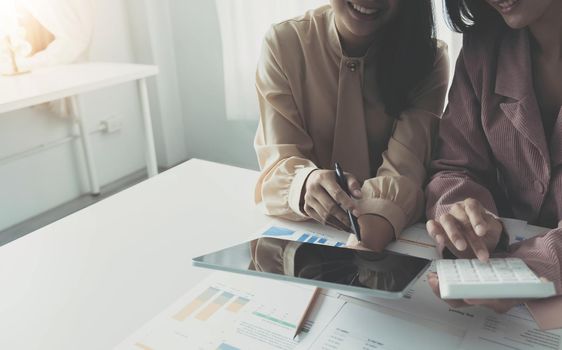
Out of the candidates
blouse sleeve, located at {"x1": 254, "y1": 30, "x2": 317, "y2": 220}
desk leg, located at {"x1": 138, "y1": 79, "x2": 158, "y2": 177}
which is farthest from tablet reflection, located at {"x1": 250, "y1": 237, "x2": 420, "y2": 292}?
desk leg, located at {"x1": 138, "y1": 79, "x2": 158, "y2": 177}

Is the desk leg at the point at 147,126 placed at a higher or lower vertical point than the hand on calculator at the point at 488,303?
lower

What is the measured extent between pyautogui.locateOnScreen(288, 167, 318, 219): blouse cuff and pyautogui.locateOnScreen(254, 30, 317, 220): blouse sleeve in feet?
0.05

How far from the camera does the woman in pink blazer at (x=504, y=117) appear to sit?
0.91 m

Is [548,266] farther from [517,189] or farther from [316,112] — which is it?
[316,112]

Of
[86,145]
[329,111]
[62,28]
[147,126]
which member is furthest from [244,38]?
[329,111]

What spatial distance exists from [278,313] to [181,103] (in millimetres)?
2809

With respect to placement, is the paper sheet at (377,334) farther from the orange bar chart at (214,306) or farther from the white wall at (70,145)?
the white wall at (70,145)

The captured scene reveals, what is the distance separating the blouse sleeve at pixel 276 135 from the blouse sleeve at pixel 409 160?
0.15 m

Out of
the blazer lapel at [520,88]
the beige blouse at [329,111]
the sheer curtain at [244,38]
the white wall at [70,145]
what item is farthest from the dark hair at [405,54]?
the white wall at [70,145]

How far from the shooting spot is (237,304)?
697 mm

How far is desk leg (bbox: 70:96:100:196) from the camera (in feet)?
9.00

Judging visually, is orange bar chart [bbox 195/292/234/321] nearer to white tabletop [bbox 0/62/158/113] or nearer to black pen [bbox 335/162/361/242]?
black pen [bbox 335/162/361/242]

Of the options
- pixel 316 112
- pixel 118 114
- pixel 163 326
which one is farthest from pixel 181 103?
pixel 163 326

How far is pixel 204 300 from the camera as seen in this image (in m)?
0.71
